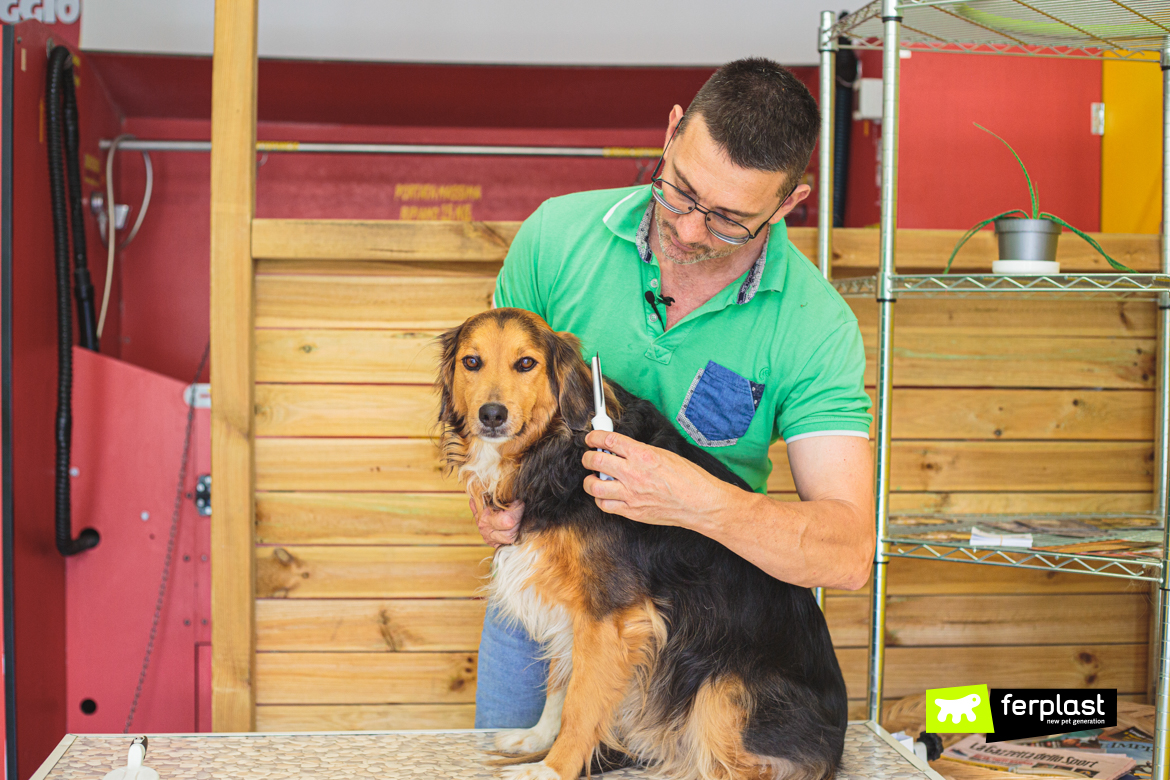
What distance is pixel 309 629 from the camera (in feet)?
7.55

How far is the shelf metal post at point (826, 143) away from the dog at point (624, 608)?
3.20 feet

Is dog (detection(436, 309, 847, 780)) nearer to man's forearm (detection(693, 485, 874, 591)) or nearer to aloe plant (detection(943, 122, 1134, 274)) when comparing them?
man's forearm (detection(693, 485, 874, 591))

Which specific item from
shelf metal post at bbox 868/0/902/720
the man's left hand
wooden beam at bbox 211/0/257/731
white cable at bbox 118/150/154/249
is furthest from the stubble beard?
white cable at bbox 118/150/154/249

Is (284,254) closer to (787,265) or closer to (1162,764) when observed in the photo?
(787,265)

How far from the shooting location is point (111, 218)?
122 inches

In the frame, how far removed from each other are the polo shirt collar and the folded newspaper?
125 cm

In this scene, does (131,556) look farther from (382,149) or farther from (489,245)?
(382,149)

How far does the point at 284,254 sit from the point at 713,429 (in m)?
1.20

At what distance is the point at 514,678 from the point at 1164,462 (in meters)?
1.89

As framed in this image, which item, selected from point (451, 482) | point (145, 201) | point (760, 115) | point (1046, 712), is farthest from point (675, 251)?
point (145, 201)

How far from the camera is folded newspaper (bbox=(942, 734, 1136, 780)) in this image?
1959 millimetres

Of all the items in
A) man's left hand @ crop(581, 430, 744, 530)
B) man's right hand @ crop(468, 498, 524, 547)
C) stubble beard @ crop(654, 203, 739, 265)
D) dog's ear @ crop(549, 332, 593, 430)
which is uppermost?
stubble beard @ crop(654, 203, 739, 265)

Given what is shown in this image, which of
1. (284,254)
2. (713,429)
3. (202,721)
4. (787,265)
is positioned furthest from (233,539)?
(787,265)

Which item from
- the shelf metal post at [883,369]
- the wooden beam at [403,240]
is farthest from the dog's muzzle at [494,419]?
the shelf metal post at [883,369]
